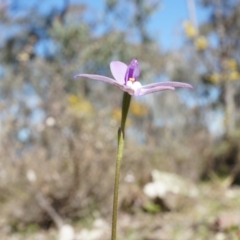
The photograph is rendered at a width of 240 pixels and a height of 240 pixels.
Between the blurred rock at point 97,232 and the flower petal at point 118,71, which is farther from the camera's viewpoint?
the blurred rock at point 97,232

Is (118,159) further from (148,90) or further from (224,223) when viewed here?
(224,223)

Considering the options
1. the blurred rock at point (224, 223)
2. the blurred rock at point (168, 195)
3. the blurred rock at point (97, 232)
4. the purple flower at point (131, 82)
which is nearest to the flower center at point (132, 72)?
the purple flower at point (131, 82)

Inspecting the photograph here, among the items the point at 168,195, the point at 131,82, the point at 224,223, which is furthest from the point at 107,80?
the point at 168,195

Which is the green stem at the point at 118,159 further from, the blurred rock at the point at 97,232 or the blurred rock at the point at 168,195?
the blurred rock at the point at 168,195

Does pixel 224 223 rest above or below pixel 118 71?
above

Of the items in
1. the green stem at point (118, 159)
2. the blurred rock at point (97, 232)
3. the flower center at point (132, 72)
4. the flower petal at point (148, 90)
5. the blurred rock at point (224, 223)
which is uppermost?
the blurred rock at point (97, 232)

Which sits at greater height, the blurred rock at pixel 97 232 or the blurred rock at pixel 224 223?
the blurred rock at pixel 97 232

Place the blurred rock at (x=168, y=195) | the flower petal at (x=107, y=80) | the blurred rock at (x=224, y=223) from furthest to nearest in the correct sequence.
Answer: the blurred rock at (x=168, y=195), the blurred rock at (x=224, y=223), the flower petal at (x=107, y=80)

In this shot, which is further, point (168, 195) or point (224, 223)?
point (168, 195)

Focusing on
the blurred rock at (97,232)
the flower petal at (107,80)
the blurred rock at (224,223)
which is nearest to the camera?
the flower petal at (107,80)
